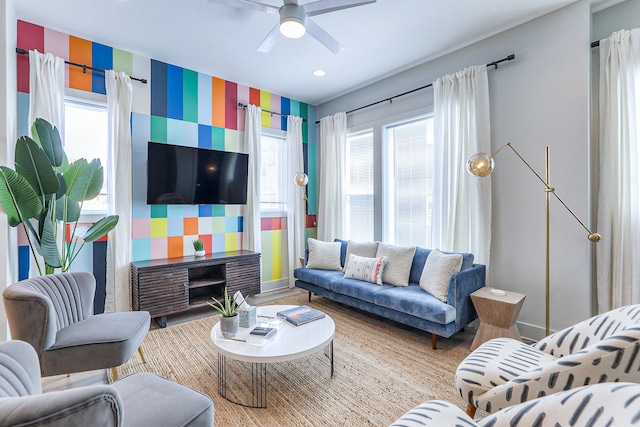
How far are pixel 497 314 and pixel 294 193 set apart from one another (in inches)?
126

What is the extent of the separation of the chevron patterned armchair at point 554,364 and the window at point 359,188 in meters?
2.77

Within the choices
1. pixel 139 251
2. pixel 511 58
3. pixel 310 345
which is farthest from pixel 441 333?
pixel 139 251

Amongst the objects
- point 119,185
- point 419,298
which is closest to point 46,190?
point 119,185

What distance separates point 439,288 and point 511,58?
7.54 feet

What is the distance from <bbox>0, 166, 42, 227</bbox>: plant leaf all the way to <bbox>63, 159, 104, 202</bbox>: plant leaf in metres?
0.36

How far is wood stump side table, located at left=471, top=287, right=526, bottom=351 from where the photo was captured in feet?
8.17

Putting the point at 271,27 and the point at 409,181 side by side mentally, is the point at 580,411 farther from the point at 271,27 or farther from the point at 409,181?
the point at 271,27

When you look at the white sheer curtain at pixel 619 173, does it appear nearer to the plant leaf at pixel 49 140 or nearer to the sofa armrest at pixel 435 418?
the sofa armrest at pixel 435 418

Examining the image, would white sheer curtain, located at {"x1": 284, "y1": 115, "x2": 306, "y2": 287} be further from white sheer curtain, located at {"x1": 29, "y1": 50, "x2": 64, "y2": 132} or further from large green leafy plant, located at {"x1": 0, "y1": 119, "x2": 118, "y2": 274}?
white sheer curtain, located at {"x1": 29, "y1": 50, "x2": 64, "y2": 132}

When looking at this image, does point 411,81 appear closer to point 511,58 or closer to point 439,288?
point 511,58

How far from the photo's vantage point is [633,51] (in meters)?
2.44

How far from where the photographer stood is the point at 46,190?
237cm

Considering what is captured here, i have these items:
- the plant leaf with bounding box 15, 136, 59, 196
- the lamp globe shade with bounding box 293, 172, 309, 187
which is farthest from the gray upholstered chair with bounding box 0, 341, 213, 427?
the lamp globe shade with bounding box 293, 172, 309, 187

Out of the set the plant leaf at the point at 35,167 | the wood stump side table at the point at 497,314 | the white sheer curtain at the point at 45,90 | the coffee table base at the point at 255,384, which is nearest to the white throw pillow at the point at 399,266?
the wood stump side table at the point at 497,314
